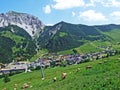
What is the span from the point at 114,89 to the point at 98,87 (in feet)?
8.62

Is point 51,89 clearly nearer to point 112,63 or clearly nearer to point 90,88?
point 90,88

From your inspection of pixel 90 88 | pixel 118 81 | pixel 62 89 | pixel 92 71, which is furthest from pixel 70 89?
pixel 92 71

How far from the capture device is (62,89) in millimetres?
35062

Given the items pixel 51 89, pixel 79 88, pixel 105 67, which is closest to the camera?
pixel 79 88

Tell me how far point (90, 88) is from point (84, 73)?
20.9 metres

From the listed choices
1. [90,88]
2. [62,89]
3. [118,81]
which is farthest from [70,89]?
[118,81]

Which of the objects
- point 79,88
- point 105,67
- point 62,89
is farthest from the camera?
point 105,67

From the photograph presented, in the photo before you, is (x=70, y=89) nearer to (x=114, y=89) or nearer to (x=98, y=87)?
(x=98, y=87)

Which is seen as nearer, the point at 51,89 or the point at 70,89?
the point at 70,89

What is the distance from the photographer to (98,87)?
28.5 meters

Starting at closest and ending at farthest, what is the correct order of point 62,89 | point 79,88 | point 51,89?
point 79,88
point 62,89
point 51,89

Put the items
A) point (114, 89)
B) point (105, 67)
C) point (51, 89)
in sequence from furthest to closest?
point (105, 67) < point (51, 89) < point (114, 89)

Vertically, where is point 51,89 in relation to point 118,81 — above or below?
below

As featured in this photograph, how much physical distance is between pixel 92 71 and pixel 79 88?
1740cm
